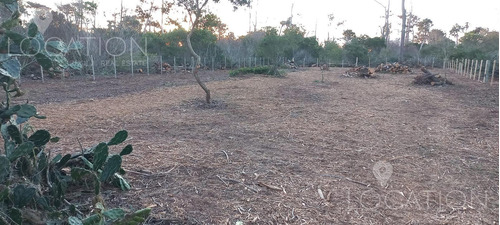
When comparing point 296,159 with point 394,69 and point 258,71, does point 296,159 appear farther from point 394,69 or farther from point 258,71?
point 394,69

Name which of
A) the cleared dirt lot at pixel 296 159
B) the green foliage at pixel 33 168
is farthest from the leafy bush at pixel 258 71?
the green foliage at pixel 33 168

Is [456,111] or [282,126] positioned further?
[456,111]

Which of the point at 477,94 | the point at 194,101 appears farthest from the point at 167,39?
the point at 477,94

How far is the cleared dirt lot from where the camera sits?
2814mm

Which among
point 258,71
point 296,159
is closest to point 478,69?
point 258,71

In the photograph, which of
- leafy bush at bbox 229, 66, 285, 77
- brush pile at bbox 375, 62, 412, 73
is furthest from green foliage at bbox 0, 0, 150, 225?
brush pile at bbox 375, 62, 412, 73

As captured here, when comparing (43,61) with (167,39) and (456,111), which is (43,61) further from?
(167,39)

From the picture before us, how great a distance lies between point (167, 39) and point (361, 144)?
18.6 m

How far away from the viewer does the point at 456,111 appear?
793 cm

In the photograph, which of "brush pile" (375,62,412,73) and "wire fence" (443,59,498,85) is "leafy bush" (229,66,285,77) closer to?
"brush pile" (375,62,412,73)

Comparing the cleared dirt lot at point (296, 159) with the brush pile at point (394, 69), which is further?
the brush pile at point (394, 69)

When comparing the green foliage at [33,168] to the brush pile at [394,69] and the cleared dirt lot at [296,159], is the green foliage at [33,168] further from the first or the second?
the brush pile at [394,69]

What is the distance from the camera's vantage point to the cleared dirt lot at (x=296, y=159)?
2.81 meters

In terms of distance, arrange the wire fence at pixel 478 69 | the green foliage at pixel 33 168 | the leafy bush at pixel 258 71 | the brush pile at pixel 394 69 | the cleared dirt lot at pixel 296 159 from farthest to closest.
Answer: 1. the brush pile at pixel 394 69
2. the leafy bush at pixel 258 71
3. the wire fence at pixel 478 69
4. the cleared dirt lot at pixel 296 159
5. the green foliage at pixel 33 168
